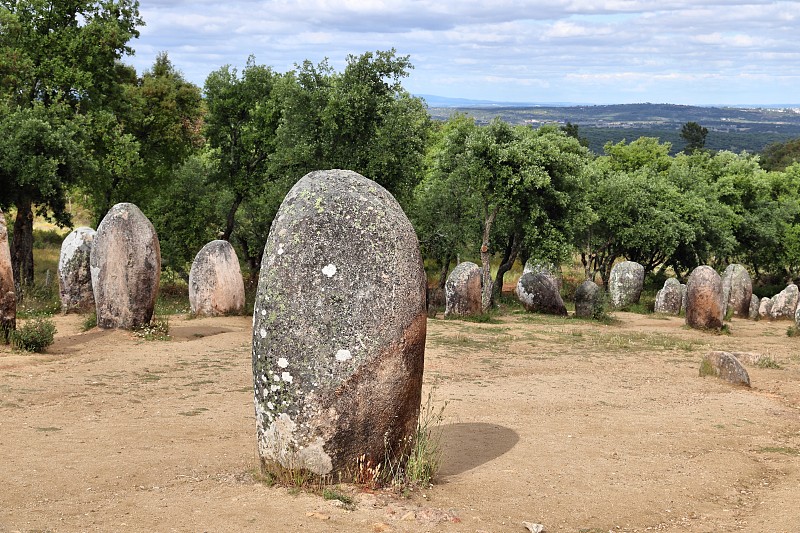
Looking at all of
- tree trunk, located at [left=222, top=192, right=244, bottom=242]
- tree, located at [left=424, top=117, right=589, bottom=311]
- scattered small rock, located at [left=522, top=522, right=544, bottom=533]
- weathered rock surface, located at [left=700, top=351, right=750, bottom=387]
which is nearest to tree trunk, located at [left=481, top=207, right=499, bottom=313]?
tree, located at [left=424, top=117, right=589, bottom=311]

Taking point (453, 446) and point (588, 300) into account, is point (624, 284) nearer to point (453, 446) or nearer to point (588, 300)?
point (588, 300)

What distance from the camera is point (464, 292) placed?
28.8 m

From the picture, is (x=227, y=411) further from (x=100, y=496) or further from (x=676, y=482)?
(x=676, y=482)

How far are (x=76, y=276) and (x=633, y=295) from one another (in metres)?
25.1

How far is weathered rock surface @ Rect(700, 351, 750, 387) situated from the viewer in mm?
16984

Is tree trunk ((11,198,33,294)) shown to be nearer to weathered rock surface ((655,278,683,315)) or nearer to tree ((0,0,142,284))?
tree ((0,0,142,284))

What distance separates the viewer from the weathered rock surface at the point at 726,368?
55.7 ft

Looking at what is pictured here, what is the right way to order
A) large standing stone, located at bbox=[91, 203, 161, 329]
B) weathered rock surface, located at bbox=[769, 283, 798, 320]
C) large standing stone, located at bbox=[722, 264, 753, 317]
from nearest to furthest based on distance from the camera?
large standing stone, located at bbox=[91, 203, 161, 329]
weathered rock surface, located at bbox=[769, 283, 798, 320]
large standing stone, located at bbox=[722, 264, 753, 317]

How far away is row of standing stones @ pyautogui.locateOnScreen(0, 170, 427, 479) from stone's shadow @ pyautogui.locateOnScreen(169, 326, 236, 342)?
37.9 ft

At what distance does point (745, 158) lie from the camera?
183 ft

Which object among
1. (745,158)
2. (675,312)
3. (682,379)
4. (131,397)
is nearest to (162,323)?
(131,397)

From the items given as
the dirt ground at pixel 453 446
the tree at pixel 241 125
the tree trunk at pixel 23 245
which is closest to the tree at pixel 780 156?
the tree at pixel 241 125

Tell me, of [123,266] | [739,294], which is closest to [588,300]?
[739,294]

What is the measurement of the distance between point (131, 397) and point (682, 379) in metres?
10.7
